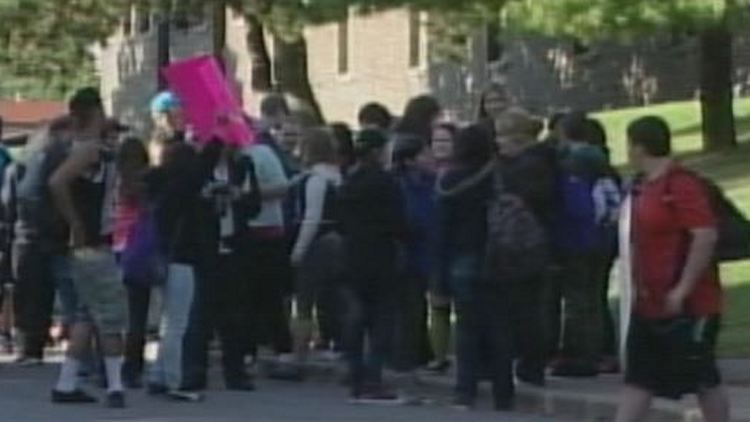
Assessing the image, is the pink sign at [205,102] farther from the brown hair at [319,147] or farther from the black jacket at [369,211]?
the black jacket at [369,211]

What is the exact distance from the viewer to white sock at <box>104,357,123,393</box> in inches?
573

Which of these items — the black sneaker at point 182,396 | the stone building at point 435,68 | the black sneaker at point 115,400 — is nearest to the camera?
the black sneaker at point 115,400

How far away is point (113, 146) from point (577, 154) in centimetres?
317

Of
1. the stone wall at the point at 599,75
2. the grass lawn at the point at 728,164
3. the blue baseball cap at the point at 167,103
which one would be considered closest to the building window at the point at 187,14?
the grass lawn at the point at 728,164

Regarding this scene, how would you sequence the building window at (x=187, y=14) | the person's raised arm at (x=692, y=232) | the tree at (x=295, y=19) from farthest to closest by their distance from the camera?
1. the building window at (x=187, y=14)
2. the tree at (x=295, y=19)
3. the person's raised arm at (x=692, y=232)

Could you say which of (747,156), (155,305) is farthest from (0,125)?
(747,156)

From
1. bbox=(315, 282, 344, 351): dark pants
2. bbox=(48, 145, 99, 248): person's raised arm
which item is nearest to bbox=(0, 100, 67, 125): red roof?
bbox=(315, 282, 344, 351): dark pants

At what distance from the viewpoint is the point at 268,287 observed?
16.5 m

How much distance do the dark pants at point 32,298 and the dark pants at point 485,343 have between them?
3.67m

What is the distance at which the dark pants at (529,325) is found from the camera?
1460cm

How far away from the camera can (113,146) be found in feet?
52.4

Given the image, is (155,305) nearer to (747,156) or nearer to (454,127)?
(454,127)

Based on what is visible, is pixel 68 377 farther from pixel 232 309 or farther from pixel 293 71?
pixel 293 71

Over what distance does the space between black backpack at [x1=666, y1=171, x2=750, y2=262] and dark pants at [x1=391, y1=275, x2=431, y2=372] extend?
121 inches
